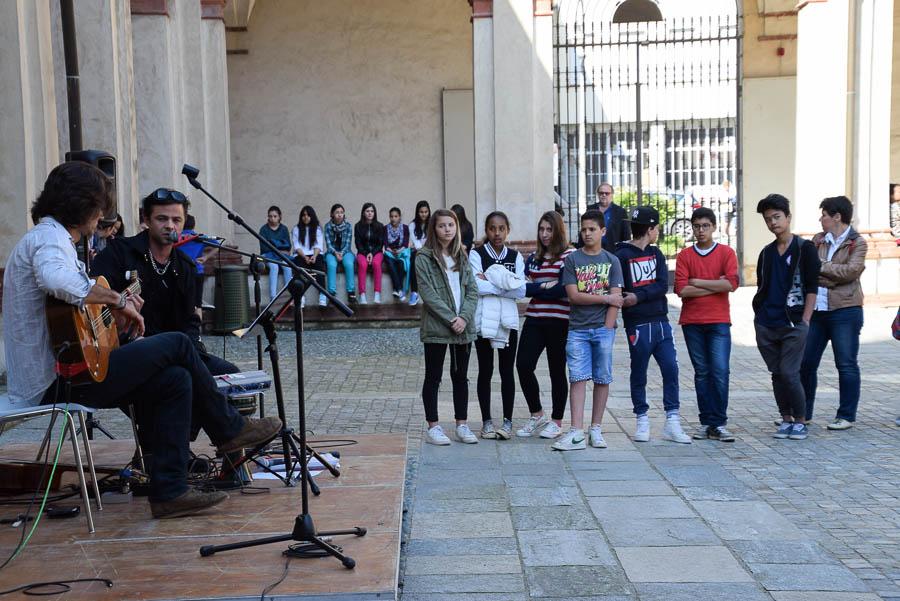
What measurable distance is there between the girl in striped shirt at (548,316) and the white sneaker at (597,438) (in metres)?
0.37

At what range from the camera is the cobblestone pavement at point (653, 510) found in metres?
4.76

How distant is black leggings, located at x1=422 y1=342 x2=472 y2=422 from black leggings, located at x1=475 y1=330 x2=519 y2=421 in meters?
0.21

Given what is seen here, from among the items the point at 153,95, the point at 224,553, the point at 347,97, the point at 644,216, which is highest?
the point at 347,97

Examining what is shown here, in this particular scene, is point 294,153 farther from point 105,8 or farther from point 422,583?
point 422,583

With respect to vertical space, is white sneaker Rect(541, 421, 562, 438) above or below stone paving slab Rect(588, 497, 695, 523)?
below

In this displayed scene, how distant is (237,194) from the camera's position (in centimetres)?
2241

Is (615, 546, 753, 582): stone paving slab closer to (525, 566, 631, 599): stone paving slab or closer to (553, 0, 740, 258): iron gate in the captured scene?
(525, 566, 631, 599): stone paving slab

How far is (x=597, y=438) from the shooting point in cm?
775

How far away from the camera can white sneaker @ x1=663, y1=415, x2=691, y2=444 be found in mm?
7883

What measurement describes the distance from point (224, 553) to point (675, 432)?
157 inches

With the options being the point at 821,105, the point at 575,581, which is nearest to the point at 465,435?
the point at 575,581

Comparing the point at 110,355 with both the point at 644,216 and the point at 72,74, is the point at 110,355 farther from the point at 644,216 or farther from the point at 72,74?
the point at 72,74

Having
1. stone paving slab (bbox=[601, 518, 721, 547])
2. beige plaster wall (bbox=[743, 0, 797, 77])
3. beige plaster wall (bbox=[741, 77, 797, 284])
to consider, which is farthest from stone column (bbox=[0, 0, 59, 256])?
beige plaster wall (bbox=[743, 0, 797, 77])

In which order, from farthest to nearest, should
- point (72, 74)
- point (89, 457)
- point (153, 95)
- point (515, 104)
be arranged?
point (515, 104) < point (153, 95) < point (72, 74) < point (89, 457)
